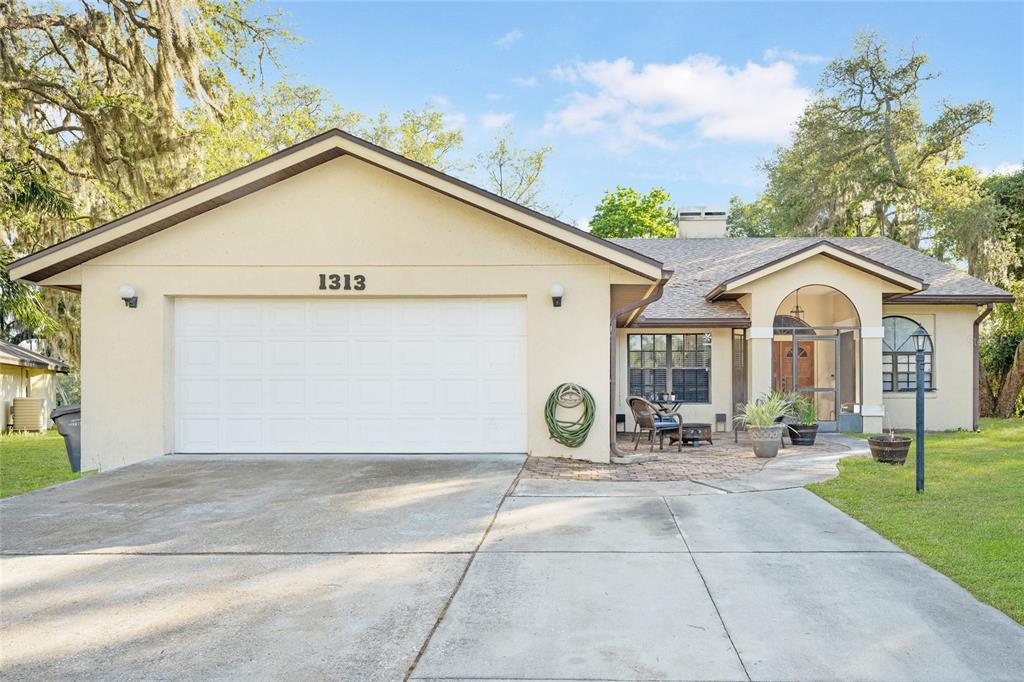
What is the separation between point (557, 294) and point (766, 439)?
13.9 feet

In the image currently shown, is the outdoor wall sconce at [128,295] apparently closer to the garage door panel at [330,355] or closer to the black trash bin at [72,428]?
the black trash bin at [72,428]

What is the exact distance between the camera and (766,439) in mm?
10750

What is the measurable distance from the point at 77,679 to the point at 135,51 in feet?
46.5

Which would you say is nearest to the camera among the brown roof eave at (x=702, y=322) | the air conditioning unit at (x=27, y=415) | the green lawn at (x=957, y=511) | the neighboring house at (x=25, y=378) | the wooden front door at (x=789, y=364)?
the green lawn at (x=957, y=511)

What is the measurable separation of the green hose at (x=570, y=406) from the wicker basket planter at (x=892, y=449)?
13.4 feet

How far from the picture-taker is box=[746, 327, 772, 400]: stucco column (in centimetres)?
1448

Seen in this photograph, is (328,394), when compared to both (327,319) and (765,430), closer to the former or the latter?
(327,319)

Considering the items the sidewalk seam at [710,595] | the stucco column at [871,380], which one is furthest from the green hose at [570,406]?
the stucco column at [871,380]

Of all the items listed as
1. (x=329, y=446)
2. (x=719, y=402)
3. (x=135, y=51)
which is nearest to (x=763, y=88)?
(x=719, y=402)

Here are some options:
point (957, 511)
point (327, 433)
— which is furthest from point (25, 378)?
point (957, 511)

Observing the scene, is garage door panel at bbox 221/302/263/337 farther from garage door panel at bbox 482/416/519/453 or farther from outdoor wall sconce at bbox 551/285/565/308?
outdoor wall sconce at bbox 551/285/565/308

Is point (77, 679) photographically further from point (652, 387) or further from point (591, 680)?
point (652, 387)

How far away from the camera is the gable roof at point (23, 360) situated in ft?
70.6

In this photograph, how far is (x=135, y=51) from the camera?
1390cm
